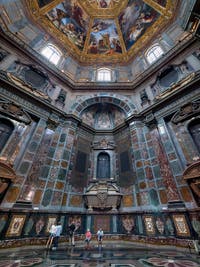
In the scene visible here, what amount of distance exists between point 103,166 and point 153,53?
46.2ft

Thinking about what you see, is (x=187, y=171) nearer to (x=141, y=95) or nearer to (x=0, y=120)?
(x=141, y=95)

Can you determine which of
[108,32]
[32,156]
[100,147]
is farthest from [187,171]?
[108,32]

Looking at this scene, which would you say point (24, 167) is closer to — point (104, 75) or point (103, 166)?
point (103, 166)

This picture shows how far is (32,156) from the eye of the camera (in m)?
9.23

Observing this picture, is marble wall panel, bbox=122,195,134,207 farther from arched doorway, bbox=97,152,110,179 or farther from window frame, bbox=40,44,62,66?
window frame, bbox=40,44,62,66

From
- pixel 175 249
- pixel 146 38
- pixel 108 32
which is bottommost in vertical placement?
pixel 175 249

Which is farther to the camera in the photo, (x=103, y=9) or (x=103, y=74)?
(x=103, y=9)

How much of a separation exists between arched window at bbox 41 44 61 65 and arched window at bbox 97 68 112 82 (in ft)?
17.3

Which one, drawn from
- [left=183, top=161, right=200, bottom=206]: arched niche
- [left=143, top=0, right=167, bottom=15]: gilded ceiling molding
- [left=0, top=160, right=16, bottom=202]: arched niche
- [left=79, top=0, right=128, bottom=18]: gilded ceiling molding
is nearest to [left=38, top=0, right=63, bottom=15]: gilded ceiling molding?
[left=79, top=0, right=128, bottom=18]: gilded ceiling molding

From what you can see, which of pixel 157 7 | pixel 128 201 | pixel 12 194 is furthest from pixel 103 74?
pixel 12 194

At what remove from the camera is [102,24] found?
1859cm

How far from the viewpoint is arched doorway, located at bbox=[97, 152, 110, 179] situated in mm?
11938

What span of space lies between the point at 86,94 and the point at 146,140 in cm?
830

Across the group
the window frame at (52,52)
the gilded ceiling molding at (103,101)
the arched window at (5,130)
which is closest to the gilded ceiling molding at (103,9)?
the window frame at (52,52)
